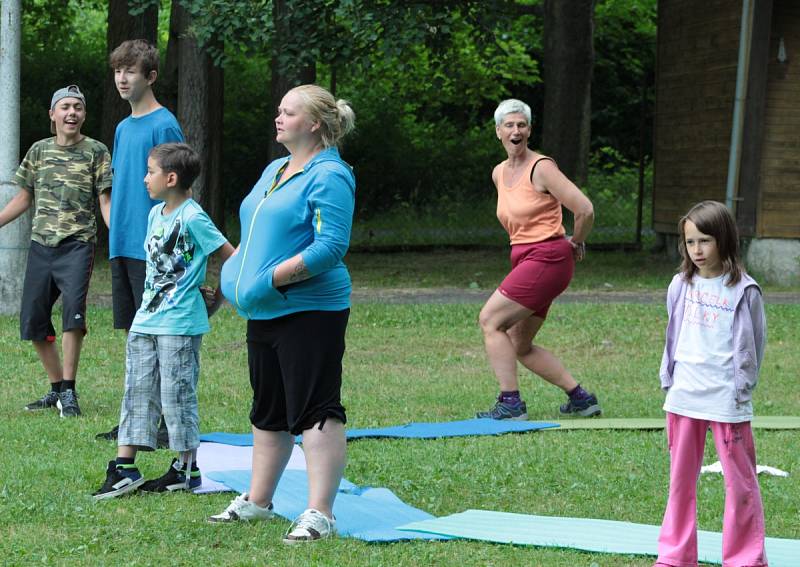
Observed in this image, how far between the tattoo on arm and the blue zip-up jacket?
0.02 m

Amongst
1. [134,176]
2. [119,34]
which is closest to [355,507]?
[134,176]

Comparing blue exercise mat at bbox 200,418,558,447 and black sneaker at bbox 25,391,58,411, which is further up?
blue exercise mat at bbox 200,418,558,447

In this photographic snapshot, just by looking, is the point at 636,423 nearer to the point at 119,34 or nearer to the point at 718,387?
the point at 718,387

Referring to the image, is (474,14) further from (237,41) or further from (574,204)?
(574,204)

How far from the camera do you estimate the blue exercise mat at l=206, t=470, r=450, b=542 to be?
5.25 meters

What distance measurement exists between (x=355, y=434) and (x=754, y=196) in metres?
9.68

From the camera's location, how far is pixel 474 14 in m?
16.4

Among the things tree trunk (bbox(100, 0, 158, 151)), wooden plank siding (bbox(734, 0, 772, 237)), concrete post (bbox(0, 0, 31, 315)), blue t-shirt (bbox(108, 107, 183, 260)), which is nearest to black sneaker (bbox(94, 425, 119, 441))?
blue t-shirt (bbox(108, 107, 183, 260))

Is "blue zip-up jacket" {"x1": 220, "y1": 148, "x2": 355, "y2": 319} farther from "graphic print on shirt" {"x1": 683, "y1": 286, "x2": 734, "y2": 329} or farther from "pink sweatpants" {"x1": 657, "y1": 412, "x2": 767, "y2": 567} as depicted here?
"pink sweatpants" {"x1": 657, "y1": 412, "x2": 767, "y2": 567}

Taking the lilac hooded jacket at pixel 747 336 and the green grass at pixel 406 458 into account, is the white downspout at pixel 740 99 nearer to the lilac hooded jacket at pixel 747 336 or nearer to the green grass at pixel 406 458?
the green grass at pixel 406 458

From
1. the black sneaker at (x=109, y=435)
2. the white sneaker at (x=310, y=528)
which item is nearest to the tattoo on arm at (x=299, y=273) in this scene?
the white sneaker at (x=310, y=528)

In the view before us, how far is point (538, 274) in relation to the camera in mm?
7828

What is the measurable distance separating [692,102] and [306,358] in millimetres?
13804

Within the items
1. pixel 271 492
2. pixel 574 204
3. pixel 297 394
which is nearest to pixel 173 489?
pixel 271 492
